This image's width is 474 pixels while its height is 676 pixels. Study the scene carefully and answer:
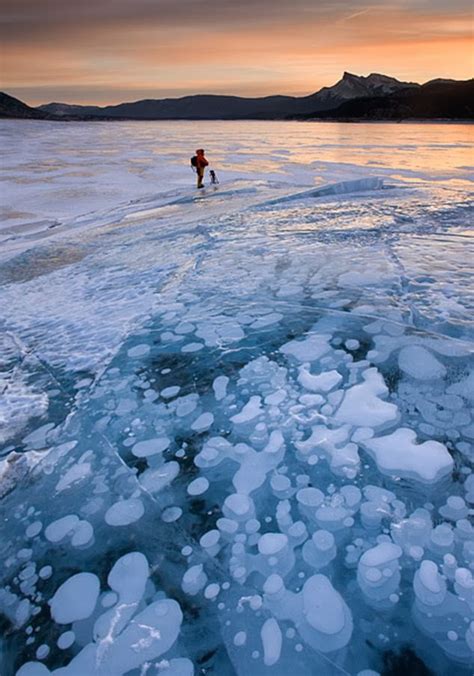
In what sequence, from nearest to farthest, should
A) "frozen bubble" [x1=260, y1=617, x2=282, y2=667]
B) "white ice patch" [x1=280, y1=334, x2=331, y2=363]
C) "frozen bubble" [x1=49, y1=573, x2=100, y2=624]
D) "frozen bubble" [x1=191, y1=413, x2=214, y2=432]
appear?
1. "frozen bubble" [x1=260, y1=617, x2=282, y2=667]
2. "frozen bubble" [x1=49, y1=573, x2=100, y2=624]
3. "frozen bubble" [x1=191, y1=413, x2=214, y2=432]
4. "white ice patch" [x1=280, y1=334, x2=331, y2=363]

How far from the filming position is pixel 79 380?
293 cm

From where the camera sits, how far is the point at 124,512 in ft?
6.44

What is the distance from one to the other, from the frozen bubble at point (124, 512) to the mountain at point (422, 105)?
123 m

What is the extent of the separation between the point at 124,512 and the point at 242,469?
585 mm

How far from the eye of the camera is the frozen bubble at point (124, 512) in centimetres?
192

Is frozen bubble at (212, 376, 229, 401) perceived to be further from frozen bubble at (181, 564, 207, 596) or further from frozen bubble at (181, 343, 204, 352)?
frozen bubble at (181, 564, 207, 596)

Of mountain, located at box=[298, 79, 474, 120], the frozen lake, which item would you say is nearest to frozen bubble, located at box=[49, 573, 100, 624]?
the frozen lake

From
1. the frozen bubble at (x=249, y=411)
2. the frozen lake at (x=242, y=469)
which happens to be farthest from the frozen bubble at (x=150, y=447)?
the frozen bubble at (x=249, y=411)

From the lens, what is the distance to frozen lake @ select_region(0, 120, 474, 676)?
1497mm

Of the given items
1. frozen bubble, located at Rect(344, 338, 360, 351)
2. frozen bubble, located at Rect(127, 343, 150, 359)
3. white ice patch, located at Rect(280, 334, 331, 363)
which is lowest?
frozen bubble, located at Rect(127, 343, 150, 359)

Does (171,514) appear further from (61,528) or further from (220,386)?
(220,386)

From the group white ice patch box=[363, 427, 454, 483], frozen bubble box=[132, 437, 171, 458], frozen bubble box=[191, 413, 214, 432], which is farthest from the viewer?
frozen bubble box=[191, 413, 214, 432]

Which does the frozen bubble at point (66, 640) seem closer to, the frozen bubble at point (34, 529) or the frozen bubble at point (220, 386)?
the frozen bubble at point (34, 529)

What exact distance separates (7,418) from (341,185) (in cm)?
1037
